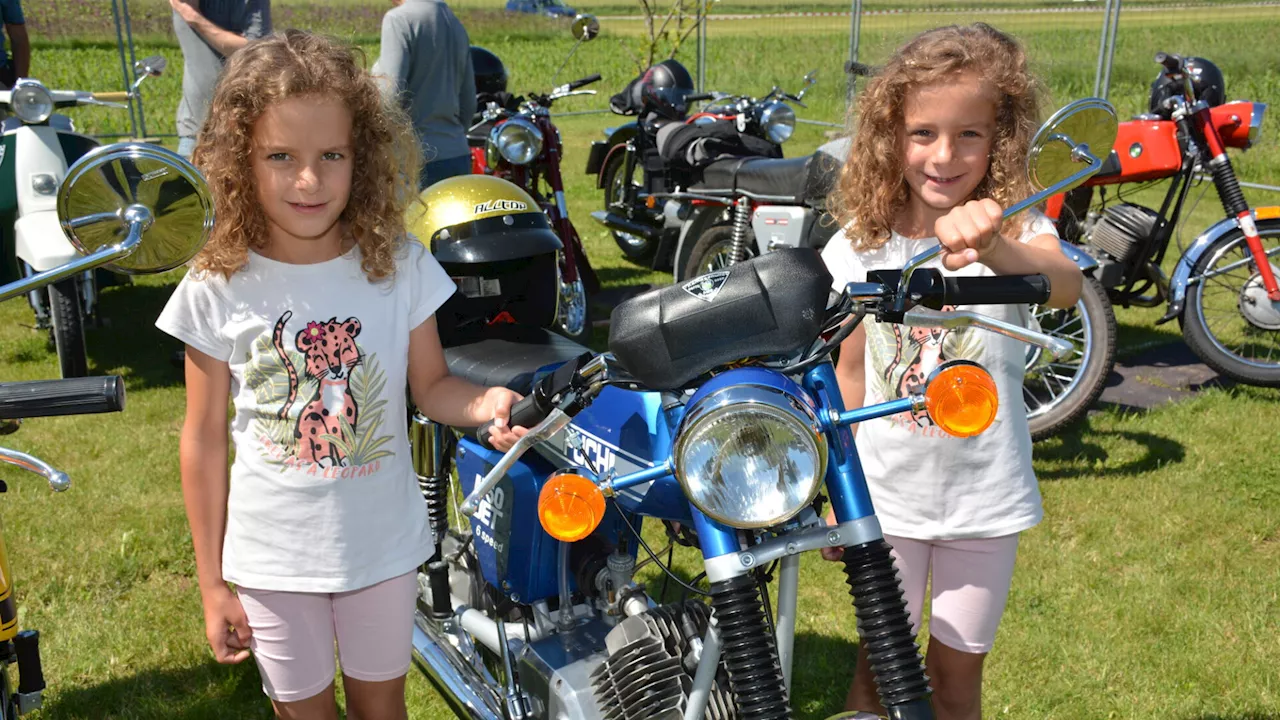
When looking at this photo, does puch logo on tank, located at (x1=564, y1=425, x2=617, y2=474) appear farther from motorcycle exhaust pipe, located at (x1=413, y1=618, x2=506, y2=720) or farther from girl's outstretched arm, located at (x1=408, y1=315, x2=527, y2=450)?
motorcycle exhaust pipe, located at (x1=413, y1=618, x2=506, y2=720)

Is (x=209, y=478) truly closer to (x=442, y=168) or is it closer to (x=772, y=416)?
(x=772, y=416)

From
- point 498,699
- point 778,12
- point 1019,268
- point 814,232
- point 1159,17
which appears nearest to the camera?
point 1019,268

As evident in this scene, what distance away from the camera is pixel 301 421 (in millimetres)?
1851

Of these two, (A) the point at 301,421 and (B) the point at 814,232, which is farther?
(B) the point at 814,232

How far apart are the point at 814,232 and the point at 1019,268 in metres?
3.40

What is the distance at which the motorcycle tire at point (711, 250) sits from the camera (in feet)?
19.2

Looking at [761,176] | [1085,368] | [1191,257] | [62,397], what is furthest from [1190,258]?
[62,397]

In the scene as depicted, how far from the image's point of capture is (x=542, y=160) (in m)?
6.30

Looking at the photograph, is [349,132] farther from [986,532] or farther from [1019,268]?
[986,532]

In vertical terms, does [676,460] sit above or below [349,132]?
below

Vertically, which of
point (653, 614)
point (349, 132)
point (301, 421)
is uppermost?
point (349, 132)

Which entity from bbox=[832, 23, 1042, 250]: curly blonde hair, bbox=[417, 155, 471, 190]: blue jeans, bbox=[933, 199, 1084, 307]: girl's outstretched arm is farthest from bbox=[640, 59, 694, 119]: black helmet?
bbox=[933, 199, 1084, 307]: girl's outstretched arm

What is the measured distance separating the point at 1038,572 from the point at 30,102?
4.43m

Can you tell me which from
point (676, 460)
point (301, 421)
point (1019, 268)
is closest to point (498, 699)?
point (301, 421)
